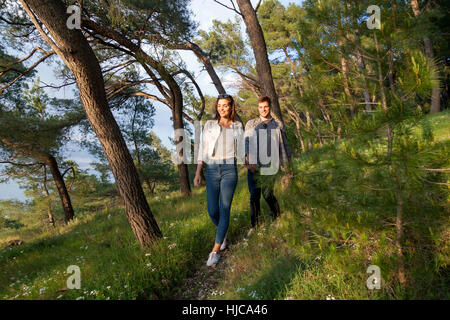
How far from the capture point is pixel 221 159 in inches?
122

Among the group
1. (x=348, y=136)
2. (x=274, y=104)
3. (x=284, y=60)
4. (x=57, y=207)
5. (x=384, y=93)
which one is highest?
(x=284, y=60)

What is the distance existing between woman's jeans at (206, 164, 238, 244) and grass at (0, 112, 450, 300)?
0.53m

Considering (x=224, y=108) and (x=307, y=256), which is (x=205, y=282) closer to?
(x=307, y=256)

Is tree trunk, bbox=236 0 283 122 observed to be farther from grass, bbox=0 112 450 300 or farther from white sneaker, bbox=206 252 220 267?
white sneaker, bbox=206 252 220 267

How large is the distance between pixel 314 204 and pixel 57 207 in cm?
3545

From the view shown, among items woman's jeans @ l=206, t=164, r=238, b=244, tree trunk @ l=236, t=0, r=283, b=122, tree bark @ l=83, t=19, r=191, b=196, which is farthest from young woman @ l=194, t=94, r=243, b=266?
tree bark @ l=83, t=19, r=191, b=196

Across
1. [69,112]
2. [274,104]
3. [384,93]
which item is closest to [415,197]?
[384,93]

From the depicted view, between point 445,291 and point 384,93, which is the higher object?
point 384,93

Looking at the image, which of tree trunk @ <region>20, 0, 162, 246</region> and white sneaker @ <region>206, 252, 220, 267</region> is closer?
white sneaker @ <region>206, 252, 220, 267</region>

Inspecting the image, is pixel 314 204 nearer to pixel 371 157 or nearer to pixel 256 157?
pixel 371 157

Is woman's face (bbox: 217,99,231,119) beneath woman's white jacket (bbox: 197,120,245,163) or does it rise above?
above

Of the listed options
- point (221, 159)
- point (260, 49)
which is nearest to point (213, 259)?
point (221, 159)

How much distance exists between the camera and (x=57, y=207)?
2878cm

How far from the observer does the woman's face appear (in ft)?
10.5
